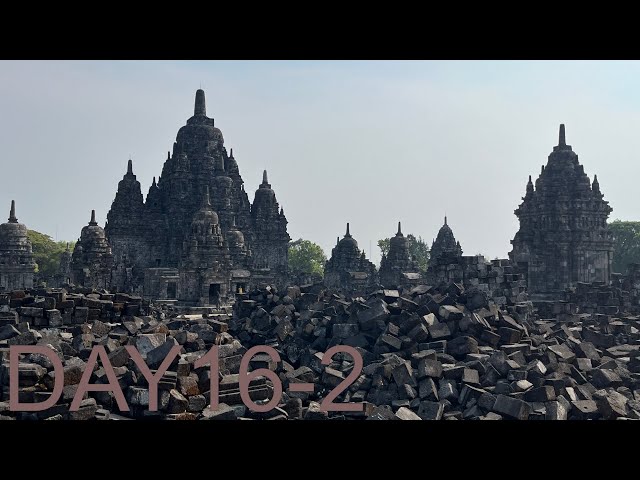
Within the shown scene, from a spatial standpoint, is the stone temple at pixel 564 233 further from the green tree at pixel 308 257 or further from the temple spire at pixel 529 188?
the green tree at pixel 308 257

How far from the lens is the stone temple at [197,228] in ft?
124

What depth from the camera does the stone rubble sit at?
1042cm

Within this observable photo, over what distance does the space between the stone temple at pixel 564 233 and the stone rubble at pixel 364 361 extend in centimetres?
1541

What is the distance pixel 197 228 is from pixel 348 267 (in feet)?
49.7

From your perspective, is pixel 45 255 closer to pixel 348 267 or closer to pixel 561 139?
pixel 348 267

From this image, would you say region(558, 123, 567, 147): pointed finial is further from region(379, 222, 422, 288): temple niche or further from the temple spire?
region(379, 222, 422, 288): temple niche

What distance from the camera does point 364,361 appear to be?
44.3 feet

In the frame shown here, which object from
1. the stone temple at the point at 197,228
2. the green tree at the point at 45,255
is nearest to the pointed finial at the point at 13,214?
the stone temple at the point at 197,228

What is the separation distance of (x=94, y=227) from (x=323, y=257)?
4396 cm

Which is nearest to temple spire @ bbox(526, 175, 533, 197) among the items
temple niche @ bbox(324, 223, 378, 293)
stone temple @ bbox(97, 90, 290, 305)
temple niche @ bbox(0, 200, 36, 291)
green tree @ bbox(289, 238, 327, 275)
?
temple niche @ bbox(324, 223, 378, 293)

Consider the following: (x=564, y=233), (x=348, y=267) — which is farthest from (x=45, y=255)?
(x=564, y=233)
